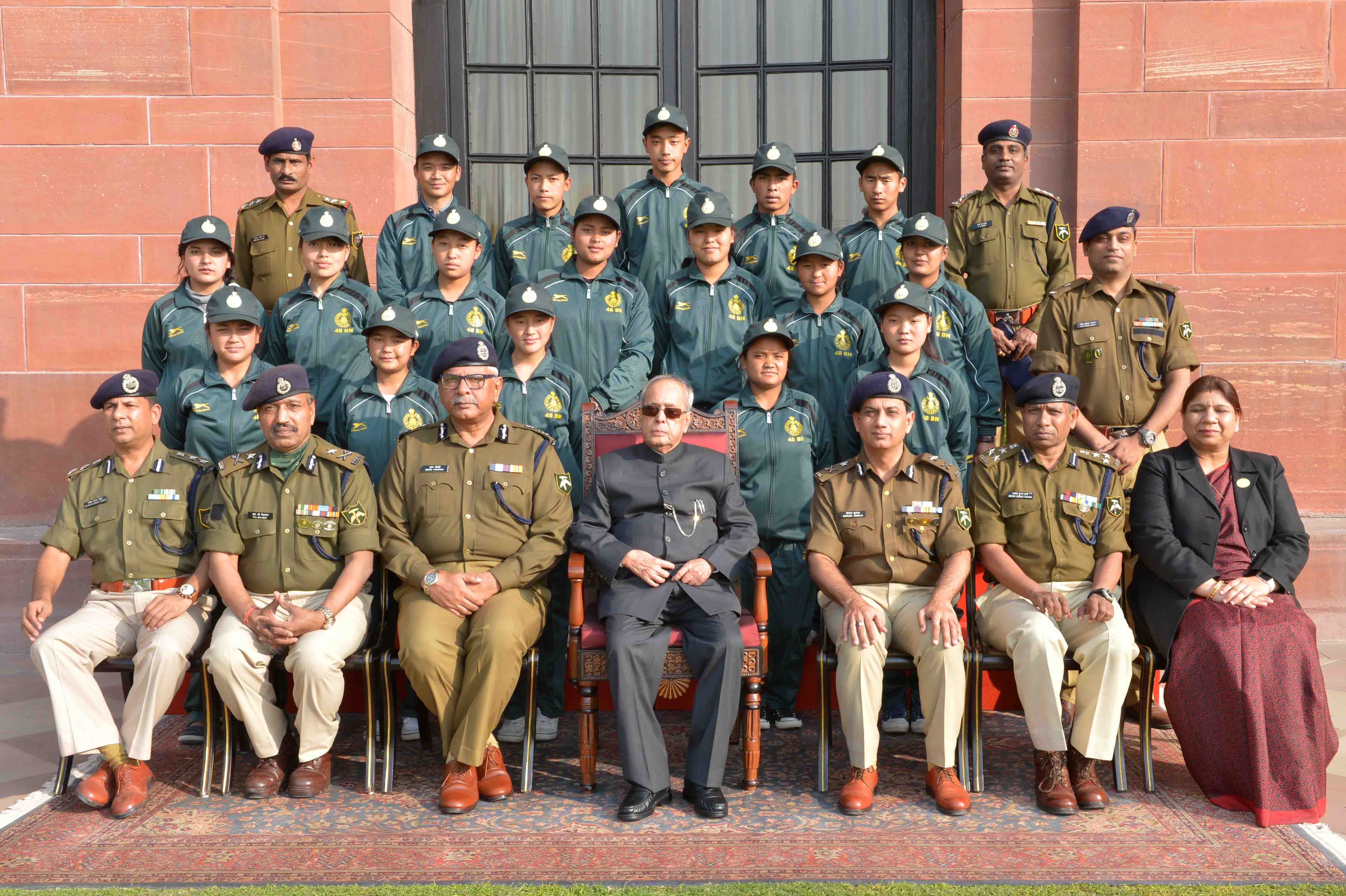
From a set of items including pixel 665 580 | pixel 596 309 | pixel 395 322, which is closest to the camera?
pixel 665 580

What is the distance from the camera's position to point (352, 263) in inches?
232

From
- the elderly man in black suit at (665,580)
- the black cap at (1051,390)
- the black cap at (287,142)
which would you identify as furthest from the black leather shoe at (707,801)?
the black cap at (287,142)

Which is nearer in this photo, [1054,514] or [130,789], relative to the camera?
[130,789]

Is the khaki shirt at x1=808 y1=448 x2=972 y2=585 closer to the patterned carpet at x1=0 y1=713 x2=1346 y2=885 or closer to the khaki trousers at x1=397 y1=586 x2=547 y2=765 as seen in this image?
the patterned carpet at x1=0 y1=713 x2=1346 y2=885

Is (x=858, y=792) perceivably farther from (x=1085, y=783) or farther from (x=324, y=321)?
(x=324, y=321)

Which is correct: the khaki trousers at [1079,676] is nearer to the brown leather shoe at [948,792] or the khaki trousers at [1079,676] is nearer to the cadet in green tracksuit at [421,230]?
the brown leather shoe at [948,792]

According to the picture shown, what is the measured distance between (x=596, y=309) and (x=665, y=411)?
3.61 ft

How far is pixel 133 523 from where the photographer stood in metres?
4.44

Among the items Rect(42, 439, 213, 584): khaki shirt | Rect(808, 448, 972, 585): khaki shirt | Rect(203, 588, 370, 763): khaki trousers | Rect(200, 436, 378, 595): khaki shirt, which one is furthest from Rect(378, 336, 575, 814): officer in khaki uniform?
Rect(808, 448, 972, 585): khaki shirt

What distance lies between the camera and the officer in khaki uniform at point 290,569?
4.14 m

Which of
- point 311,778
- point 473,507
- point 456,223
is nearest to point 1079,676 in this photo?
point 473,507

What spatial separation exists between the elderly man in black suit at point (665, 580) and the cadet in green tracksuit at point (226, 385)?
1.54 metres

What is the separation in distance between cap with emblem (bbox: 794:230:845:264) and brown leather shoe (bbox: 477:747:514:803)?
8.34 ft

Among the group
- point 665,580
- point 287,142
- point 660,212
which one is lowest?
point 665,580
